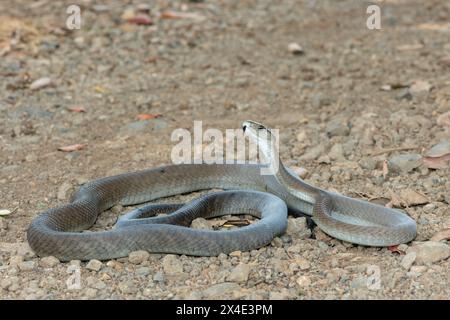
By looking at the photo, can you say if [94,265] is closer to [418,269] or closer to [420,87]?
[418,269]

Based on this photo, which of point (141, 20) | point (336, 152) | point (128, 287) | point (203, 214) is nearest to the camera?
point (128, 287)

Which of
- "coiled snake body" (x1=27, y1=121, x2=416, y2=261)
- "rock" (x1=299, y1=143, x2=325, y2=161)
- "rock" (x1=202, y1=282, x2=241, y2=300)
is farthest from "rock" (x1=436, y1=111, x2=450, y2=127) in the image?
"rock" (x1=202, y1=282, x2=241, y2=300)

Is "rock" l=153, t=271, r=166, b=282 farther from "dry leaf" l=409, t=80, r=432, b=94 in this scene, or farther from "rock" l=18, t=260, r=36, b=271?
"dry leaf" l=409, t=80, r=432, b=94

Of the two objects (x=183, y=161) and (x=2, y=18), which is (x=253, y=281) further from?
(x=2, y=18)

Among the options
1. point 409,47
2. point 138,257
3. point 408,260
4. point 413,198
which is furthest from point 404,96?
point 138,257

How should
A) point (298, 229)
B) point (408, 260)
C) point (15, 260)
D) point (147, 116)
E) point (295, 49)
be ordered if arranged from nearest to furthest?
point (408, 260) → point (15, 260) → point (298, 229) → point (147, 116) → point (295, 49)

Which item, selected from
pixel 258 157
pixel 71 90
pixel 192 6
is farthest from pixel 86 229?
pixel 192 6
